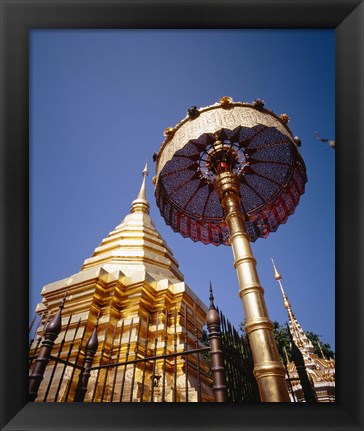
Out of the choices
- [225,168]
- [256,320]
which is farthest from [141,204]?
[256,320]

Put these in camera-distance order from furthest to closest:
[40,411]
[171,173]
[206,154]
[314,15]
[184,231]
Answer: [184,231], [171,173], [206,154], [314,15], [40,411]

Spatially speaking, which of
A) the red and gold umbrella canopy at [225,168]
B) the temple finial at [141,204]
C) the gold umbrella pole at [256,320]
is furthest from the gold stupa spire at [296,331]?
the gold umbrella pole at [256,320]

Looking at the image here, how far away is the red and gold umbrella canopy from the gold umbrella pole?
0.94 meters

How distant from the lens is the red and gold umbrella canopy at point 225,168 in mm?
4074

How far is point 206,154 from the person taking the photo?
468 centimetres

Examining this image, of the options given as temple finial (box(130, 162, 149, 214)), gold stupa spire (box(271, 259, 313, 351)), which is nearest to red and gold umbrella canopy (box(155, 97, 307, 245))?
temple finial (box(130, 162, 149, 214))

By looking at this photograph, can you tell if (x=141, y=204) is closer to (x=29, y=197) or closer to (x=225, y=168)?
(x=225, y=168)

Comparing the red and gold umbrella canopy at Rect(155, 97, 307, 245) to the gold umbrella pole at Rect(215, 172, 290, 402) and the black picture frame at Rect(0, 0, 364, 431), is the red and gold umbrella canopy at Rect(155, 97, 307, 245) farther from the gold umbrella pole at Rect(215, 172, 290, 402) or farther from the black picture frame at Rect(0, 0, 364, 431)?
the black picture frame at Rect(0, 0, 364, 431)

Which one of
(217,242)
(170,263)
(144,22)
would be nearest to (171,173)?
(217,242)

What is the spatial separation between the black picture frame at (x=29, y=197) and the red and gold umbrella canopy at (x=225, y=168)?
1.57 meters

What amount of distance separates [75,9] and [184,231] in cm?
372

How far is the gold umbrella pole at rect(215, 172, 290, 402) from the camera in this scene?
8.39ft

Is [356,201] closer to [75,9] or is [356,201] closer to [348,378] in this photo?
[348,378]

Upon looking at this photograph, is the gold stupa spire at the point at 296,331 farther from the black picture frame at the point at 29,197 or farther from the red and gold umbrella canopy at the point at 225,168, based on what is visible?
the black picture frame at the point at 29,197
